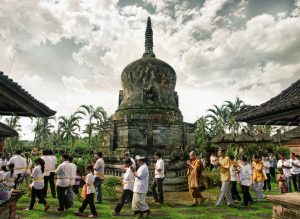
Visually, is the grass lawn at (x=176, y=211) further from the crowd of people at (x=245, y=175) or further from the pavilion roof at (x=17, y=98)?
the pavilion roof at (x=17, y=98)

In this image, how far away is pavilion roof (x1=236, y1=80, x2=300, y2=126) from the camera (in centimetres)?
582

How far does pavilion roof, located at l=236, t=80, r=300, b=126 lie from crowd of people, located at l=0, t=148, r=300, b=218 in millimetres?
2862

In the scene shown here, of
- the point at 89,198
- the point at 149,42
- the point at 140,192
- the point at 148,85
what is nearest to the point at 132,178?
the point at 140,192

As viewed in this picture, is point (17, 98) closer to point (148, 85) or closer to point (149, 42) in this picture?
point (148, 85)

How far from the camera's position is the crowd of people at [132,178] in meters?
7.88

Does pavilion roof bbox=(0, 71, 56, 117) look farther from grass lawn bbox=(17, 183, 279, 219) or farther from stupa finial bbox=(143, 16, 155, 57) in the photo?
stupa finial bbox=(143, 16, 155, 57)

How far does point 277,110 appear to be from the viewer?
600 cm

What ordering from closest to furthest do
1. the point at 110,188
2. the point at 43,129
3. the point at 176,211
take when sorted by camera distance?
the point at 176,211 → the point at 110,188 → the point at 43,129

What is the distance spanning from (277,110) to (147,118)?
15363 millimetres

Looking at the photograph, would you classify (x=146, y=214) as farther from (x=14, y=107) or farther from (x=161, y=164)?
(x=14, y=107)

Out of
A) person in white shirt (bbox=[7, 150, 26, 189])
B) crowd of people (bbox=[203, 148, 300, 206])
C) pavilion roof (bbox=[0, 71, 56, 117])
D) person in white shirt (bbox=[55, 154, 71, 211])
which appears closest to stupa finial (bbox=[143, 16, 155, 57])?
crowd of people (bbox=[203, 148, 300, 206])

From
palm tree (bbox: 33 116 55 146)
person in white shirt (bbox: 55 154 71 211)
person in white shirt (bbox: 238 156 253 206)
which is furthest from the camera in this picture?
palm tree (bbox: 33 116 55 146)

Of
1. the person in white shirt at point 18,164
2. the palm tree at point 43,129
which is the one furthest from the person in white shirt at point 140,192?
the palm tree at point 43,129

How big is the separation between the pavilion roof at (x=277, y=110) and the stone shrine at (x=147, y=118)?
861 centimetres
